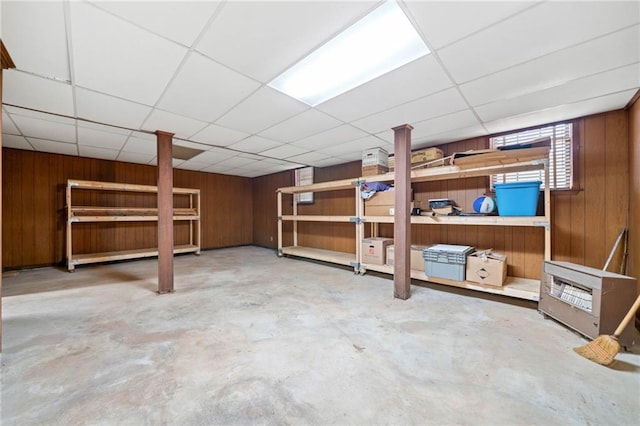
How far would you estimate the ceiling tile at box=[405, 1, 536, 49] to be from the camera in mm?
1398

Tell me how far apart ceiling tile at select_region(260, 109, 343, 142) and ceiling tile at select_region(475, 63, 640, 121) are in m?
1.70

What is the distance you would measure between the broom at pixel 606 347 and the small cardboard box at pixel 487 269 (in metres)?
1.06

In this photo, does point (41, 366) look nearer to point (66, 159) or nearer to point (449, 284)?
point (449, 284)

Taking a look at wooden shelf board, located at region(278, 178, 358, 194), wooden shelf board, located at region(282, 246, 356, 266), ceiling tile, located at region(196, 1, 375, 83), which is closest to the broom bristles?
ceiling tile, located at region(196, 1, 375, 83)

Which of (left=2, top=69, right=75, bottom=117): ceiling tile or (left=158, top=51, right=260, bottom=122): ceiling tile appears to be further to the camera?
(left=2, top=69, right=75, bottom=117): ceiling tile

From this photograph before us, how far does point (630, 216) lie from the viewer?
260cm

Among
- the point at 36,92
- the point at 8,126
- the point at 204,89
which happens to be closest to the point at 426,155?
the point at 204,89

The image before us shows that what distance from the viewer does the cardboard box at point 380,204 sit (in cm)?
401

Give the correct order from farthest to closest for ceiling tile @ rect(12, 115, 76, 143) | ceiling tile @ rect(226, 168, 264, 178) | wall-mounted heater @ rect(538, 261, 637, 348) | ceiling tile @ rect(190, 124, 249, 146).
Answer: ceiling tile @ rect(226, 168, 264, 178)
ceiling tile @ rect(190, 124, 249, 146)
ceiling tile @ rect(12, 115, 76, 143)
wall-mounted heater @ rect(538, 261, 637, 348)

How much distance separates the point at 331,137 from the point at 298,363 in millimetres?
3003

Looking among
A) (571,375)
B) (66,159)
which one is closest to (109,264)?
(66,159)

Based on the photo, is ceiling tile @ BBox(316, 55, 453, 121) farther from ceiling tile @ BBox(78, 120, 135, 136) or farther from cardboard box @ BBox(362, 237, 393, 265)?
ceiling tile @ BBox(78, 120, 135, 136)

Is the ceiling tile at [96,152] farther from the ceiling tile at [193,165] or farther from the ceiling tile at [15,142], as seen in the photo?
the ceiling tile at [193,165]

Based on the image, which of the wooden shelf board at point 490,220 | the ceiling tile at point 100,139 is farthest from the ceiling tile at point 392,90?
the ceiling tile at point 100,139
